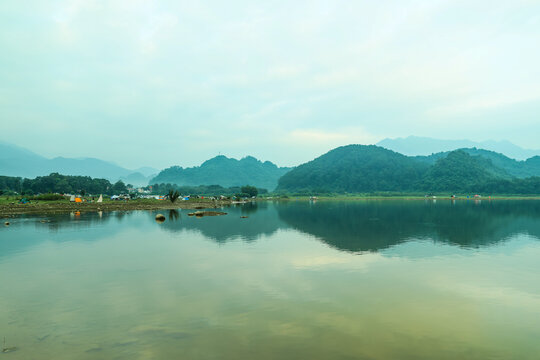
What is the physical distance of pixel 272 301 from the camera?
1933cm

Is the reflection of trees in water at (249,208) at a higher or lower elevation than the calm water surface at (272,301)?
higher

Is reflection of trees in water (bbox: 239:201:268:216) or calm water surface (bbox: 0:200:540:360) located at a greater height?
reflection of trees in water (bbox: 239:201:268:216)

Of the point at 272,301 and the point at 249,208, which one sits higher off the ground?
the point at 249,208

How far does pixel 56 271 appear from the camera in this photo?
86.9 feet

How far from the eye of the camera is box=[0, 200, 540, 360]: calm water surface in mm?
13578

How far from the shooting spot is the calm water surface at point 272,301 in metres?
13.6

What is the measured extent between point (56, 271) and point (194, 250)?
539 inches

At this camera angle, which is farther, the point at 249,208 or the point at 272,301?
the point at 249,208

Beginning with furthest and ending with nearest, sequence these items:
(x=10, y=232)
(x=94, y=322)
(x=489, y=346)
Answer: (x=10, y=232)
(x=94, y=322)
(x=489, y=346)

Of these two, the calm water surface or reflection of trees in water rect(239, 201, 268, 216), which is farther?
reflection of trees in water rect(239, 201, 268, 216)

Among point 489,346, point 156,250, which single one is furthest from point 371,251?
point 156,250

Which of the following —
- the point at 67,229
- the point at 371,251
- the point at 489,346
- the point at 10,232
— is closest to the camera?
the point at 489,346

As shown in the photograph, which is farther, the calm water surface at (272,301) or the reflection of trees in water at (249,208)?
the reflection of trees in water at (249,208)

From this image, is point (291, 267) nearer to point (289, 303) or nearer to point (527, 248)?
point (289, 303)
